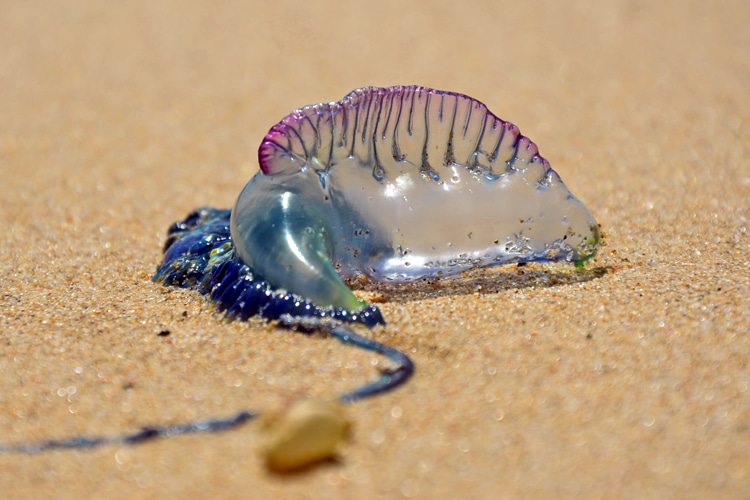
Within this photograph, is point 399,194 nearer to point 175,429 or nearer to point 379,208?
point 379,208

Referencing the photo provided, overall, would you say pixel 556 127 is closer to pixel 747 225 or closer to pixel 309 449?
pixel 747 225

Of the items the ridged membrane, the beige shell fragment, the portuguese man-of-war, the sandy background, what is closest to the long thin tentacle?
the sandy background

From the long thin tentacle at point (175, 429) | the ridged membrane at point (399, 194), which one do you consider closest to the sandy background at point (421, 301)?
the long thin tentacle at point (175, 429)

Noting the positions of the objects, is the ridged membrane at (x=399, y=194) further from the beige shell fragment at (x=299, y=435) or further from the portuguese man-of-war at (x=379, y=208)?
the beige shell fragment at (x=299, y=435)

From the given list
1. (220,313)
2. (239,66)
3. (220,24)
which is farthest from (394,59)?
(220,313)

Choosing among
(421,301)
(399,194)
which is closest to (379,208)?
(399,194)

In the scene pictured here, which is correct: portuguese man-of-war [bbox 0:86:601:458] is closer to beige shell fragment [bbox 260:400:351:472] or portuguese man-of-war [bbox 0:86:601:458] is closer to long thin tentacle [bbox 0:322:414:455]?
long thin tentacle [bbox 0:322:414:455]
